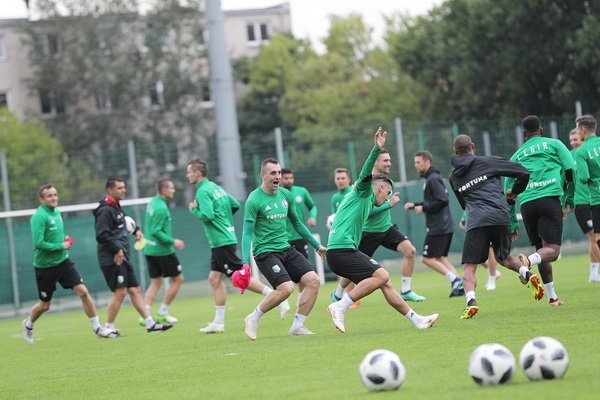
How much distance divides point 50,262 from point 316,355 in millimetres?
7137

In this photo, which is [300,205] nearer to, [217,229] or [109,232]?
[109,232]

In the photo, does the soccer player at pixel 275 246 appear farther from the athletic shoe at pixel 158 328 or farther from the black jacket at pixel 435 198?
the black jacket at pixel 435 198

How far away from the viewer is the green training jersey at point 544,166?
13.4 metres

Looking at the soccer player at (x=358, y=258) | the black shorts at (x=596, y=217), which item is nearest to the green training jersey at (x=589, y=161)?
the black shorts at (x=596, y=217)

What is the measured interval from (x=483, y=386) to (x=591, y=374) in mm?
805

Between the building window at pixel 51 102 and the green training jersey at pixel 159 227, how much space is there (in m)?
49.2

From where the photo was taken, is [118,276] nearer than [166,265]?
Yes

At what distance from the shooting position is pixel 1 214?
25.0 m

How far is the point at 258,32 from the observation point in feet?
251

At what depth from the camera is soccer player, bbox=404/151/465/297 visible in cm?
1761

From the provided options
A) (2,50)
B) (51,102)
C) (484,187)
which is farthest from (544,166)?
(2,50)

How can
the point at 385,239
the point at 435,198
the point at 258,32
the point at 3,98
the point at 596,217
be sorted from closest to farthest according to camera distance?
1. the point at 596,217
2. the point at 385,239
3. the point at 435,198
4. the point at 3,98
5. the point at 258,32

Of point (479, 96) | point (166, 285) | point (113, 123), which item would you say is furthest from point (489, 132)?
point (113, 123)

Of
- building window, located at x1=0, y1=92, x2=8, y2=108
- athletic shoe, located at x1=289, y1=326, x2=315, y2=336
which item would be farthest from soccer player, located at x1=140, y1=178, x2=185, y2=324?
building window, located at x1=0, y1=92, x2=8, y2=108
